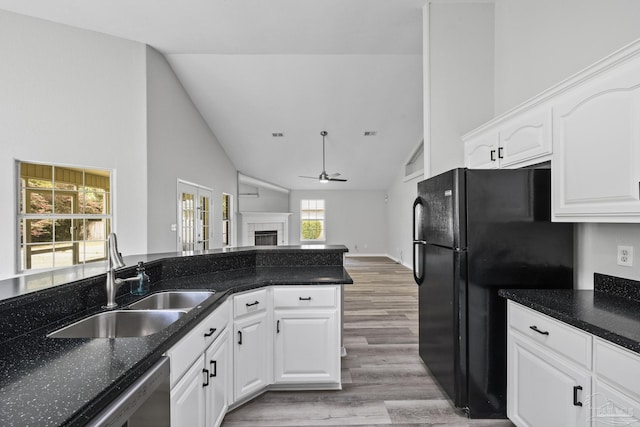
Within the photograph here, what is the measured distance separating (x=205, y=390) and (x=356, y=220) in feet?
32.0

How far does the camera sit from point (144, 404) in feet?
3.89

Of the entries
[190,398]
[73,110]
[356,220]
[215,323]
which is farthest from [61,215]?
[356,220]

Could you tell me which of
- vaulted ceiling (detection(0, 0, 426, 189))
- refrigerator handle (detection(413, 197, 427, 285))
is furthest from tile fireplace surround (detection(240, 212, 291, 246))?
refrigerator handle (detection(413, 197, 427, 285))

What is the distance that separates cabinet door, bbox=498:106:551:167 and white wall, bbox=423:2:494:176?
2.25 feet

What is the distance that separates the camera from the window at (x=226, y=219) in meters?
7.79

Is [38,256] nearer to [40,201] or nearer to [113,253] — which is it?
[40,201]

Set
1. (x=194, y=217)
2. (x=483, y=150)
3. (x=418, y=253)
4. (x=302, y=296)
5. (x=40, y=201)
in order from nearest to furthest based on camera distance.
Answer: (x=302, y=296) → (x=483, y=150) → (x=418, y=253) → (x=40, y=201) → (x=194, y=217)

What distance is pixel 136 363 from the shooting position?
1.09 meters

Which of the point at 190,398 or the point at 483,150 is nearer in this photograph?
the point at 190,398

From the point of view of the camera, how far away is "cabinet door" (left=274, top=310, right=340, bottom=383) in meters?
2.46

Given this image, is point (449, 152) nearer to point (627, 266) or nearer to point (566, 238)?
point (566, 238)

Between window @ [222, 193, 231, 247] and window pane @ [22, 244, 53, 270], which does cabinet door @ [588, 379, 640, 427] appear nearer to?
window pane @ [22, 244, 53, 270]

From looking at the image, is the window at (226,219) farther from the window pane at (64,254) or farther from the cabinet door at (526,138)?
the cabinet door at (526,138)

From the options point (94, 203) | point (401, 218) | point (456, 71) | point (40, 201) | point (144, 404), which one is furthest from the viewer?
point (401, 218)
